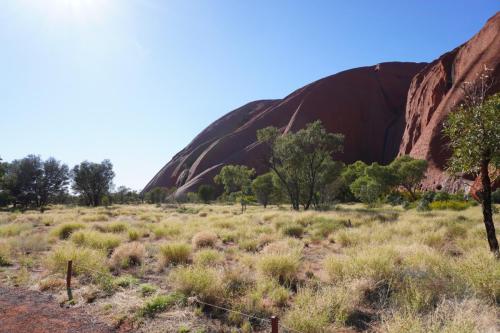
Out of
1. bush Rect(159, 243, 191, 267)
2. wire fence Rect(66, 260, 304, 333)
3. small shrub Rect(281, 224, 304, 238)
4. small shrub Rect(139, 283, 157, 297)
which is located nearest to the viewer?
wire fence Rect(66, 260, 304, 333)

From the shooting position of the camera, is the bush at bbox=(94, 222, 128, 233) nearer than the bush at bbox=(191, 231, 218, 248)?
No

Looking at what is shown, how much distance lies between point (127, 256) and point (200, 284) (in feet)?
15.3

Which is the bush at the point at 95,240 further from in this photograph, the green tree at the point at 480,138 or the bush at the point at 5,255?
the green tree at the point at 480,138

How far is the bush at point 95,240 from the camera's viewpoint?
12.1 meters

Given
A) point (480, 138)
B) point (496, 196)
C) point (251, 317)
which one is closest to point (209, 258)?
point (251, 317)

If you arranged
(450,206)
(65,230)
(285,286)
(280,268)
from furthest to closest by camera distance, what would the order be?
(450,206), (65,230), (280,268), (285,286)

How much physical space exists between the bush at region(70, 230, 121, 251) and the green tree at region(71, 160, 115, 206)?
56.1 metres

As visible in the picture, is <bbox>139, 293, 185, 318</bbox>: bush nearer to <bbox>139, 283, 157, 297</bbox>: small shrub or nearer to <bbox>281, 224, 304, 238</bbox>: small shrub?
<bbox>139, 283, 157, 297</bbox>: small shrub

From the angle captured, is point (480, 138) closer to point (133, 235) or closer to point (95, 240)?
point (95, 240)

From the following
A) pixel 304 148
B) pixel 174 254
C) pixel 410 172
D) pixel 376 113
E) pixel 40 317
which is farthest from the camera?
pixel 376 113

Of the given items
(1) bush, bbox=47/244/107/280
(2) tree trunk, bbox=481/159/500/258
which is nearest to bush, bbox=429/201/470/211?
(2) tree trunk, bbox=481/159/500/258

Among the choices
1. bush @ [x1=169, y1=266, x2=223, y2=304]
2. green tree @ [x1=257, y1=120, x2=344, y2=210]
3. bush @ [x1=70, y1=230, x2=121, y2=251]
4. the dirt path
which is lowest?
the dirt path

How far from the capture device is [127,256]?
1042 cm

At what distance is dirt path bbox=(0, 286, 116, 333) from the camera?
222 inches
